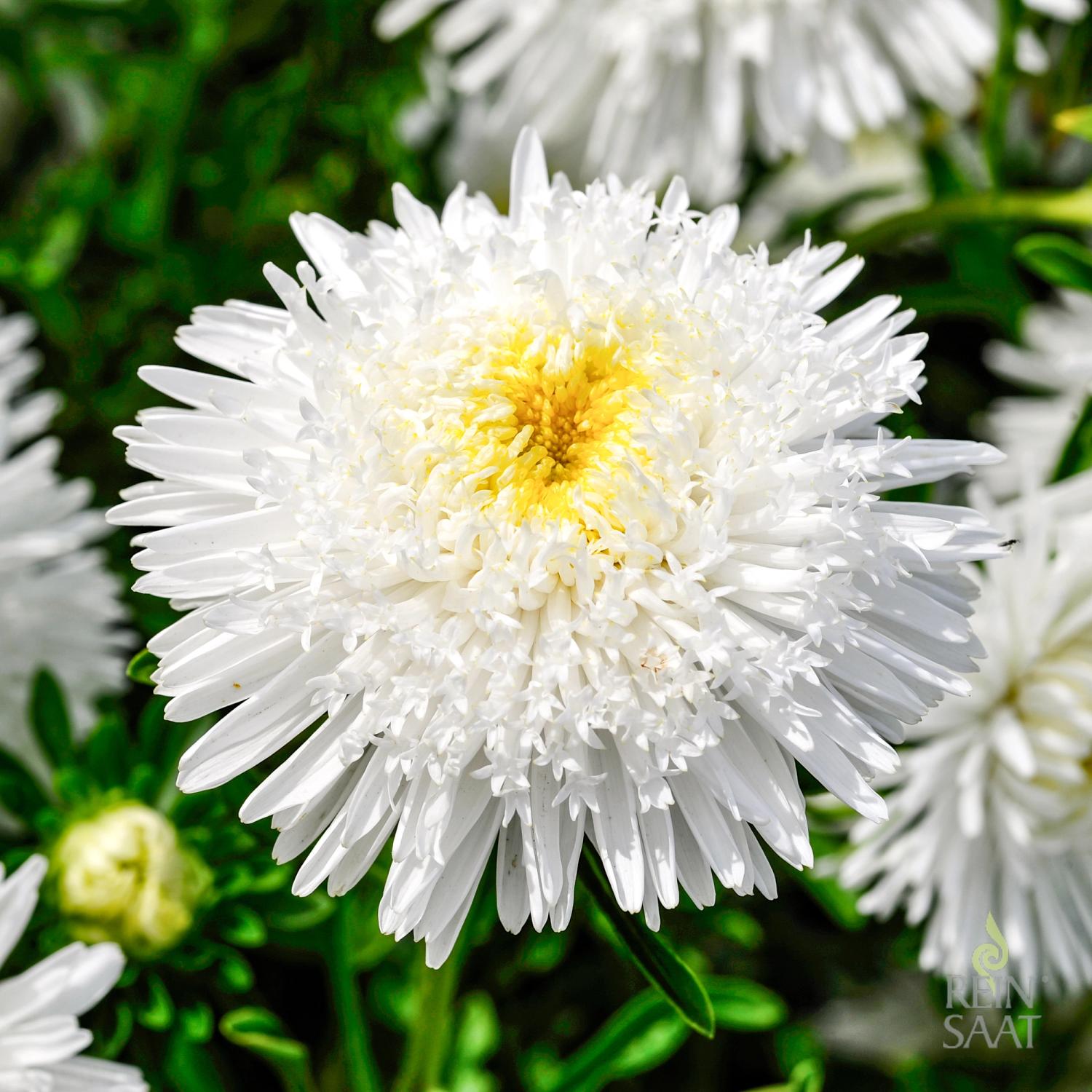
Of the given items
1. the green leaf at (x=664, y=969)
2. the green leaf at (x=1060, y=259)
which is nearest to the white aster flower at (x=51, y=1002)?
the green leaf at (x=664, y=969)

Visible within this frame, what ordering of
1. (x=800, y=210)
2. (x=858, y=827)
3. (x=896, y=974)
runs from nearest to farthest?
1. (x=858, y=827)
2. (x=896, y=974)
3. (x=800, y=210)

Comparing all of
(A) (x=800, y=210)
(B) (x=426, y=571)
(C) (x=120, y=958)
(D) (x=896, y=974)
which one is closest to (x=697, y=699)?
(B) (x=426, y=571)

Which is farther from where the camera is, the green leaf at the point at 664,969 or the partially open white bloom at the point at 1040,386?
the partially open white bloom at the point at 1040,386

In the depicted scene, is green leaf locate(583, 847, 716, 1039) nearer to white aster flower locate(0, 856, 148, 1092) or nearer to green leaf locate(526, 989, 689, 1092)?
green leaf locate(526, 989, 689, 1092)

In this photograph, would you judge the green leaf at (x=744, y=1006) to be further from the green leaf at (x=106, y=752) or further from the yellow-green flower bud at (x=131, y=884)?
the green leaf at (x=106, y=752)

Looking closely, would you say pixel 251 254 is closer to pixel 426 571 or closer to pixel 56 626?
pixel 56 626

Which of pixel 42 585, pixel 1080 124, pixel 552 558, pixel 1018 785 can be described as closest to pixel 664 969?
pixel 552 558
